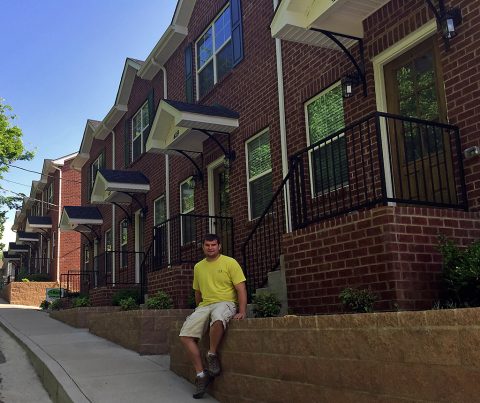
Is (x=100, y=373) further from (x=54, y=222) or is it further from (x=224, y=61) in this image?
(x=54, y=222)

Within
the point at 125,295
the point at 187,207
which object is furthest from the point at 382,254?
the point at 125,295

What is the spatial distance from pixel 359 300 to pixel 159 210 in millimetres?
9885

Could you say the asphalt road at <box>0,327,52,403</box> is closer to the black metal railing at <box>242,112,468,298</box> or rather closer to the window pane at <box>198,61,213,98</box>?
the black metal railing at <box>242,112,468,298</box>

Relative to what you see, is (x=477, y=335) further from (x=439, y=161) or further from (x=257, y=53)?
(x=257, y=53)

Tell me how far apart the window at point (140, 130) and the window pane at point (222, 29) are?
4357 mm

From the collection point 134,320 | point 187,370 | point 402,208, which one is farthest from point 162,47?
point 402,208

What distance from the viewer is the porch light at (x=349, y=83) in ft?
22.4

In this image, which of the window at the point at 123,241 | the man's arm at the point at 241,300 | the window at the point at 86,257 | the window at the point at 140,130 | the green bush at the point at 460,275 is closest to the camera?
the green bush at the point at 460,275

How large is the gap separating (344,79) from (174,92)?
6.99 meters

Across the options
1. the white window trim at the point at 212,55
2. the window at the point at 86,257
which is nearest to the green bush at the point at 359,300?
the white window trim at the point at 212,55

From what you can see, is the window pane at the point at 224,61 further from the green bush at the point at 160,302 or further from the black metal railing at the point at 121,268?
the black metal railing at the point at 121,268

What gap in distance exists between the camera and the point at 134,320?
8.42 m

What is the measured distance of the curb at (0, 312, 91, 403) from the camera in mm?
5625

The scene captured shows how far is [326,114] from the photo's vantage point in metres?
7.56
